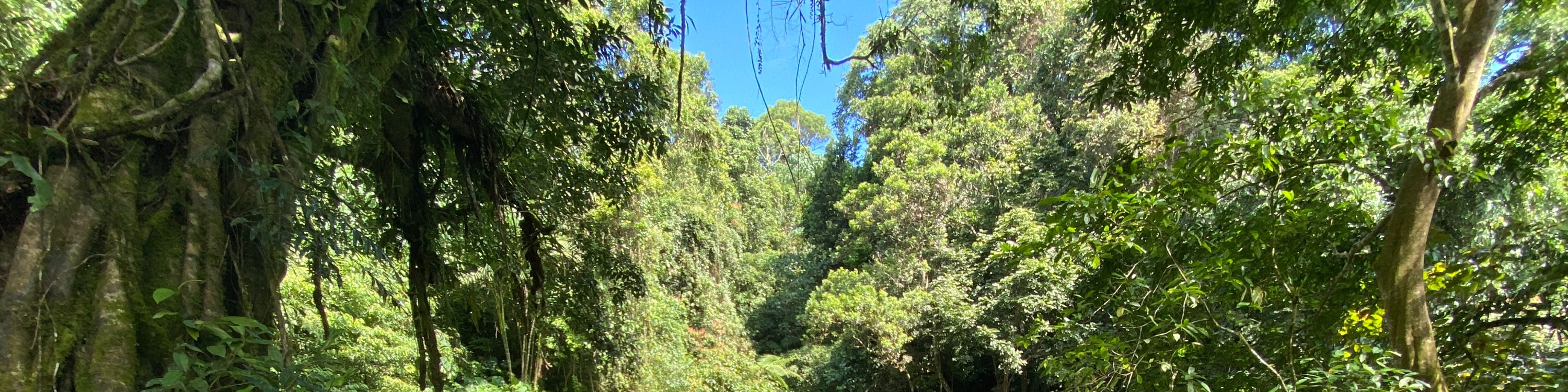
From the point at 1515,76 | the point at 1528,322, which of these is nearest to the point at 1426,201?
the point at 1515,76

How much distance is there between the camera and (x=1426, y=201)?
1480 mm

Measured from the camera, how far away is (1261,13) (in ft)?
7.26

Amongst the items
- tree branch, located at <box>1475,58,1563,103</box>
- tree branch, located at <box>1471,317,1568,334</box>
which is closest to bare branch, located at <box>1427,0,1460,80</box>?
tree branch, located at <box>1475,58,1563,103</box>

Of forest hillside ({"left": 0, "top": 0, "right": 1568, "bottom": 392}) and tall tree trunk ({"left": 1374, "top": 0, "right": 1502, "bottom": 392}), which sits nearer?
forest hillside ({"left": 0, "top": 0, "right": 1568, "bottom": 392})

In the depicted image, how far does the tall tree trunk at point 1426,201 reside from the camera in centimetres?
145

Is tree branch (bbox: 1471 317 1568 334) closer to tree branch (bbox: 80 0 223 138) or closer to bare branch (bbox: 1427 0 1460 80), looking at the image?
bare branch (bbox: 1427 0 1460 80)

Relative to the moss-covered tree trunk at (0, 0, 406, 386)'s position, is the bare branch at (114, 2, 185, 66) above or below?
above

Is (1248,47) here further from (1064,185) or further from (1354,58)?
(1064,185)

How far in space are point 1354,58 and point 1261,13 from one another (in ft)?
1.37

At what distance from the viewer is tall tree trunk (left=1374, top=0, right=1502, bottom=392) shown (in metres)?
1.45

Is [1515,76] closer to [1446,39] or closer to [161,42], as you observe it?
[1446,39]

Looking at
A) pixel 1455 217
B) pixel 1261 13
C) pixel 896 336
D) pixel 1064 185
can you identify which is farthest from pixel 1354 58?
pixel 1064 185

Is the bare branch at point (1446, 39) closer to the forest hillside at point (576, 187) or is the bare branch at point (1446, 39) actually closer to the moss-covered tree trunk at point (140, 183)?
the forest hillside at point (576, 187)

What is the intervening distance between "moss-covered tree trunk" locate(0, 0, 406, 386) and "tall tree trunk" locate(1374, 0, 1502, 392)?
2093 mm
